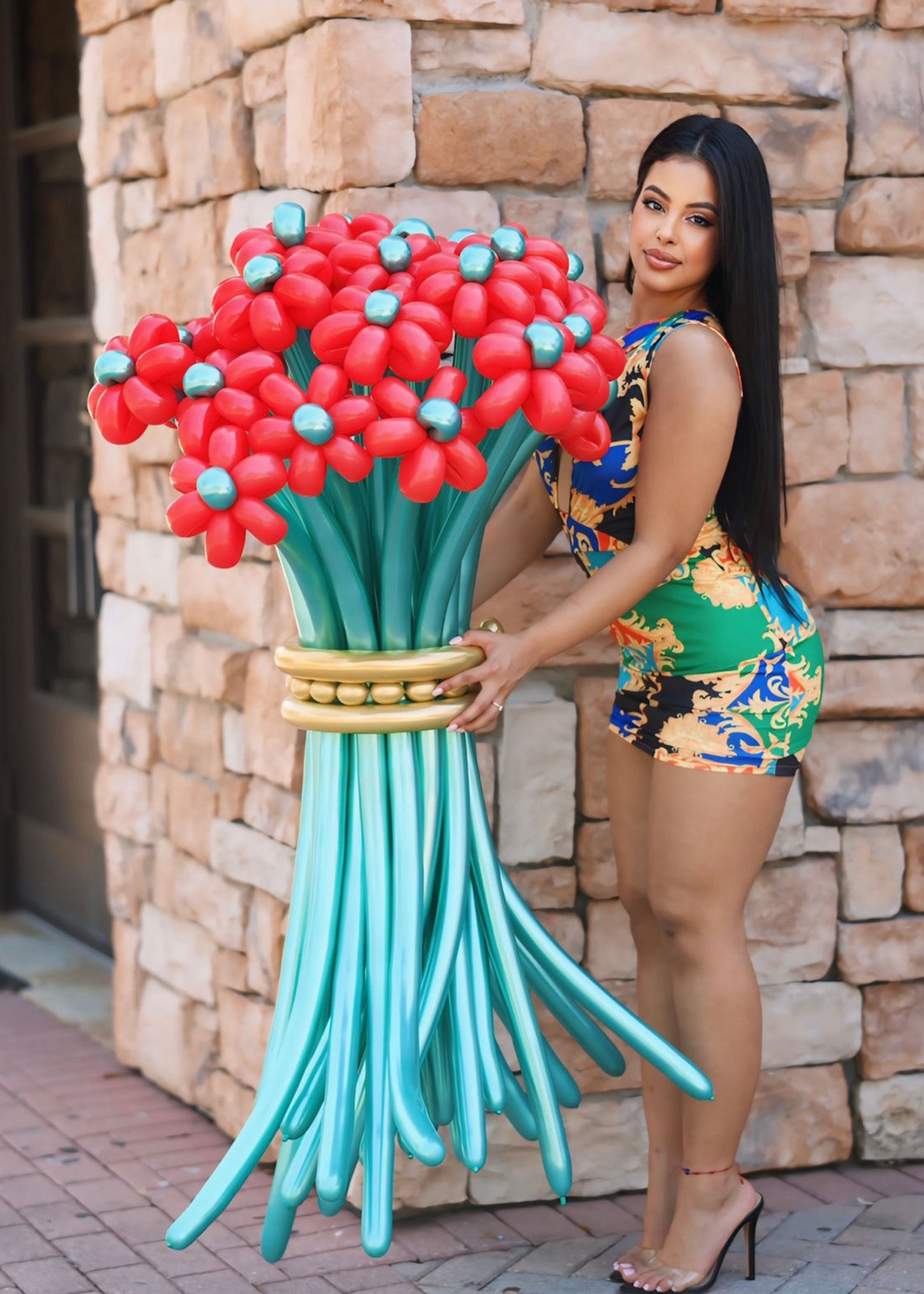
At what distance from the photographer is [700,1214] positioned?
2.80 meters

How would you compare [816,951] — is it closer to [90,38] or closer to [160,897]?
[160,897]

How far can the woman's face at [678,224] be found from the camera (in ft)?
8.24

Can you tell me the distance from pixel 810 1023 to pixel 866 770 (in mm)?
479

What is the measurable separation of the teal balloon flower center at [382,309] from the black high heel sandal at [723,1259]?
1443mm

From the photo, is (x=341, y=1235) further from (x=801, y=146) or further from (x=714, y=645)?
(x=801, y=146)

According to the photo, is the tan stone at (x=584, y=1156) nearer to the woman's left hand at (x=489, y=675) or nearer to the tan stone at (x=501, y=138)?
the woman's left hand at (x=489, y=675)

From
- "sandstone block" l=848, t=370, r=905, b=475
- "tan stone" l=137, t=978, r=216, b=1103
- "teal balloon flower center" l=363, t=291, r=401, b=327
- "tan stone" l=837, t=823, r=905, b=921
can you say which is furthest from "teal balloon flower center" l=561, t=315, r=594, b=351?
"tan stone" l=137, t=978, r=216, b=1103

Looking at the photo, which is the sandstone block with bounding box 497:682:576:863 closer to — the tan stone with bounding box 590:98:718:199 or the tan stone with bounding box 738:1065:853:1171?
the tan stone with bounding box 738:1065:853:1171

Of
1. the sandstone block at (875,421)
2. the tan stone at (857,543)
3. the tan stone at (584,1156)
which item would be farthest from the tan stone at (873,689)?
the tan stone at (584,1156)

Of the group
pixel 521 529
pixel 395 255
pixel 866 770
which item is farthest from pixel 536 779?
pixel 395 255

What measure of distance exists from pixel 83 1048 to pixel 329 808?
6.94ft

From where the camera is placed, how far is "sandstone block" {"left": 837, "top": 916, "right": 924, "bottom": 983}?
3324 mm

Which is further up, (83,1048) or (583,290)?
(583,290)

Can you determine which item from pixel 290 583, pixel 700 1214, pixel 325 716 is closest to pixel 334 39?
pixel 290 583
